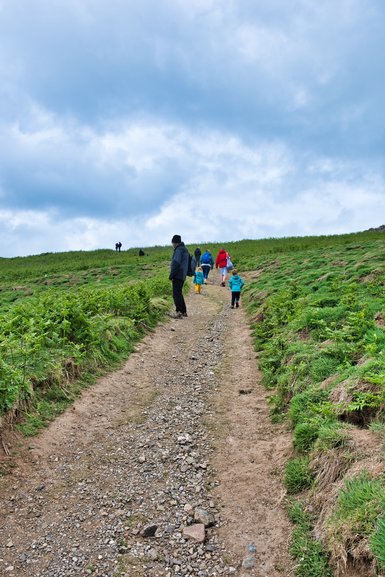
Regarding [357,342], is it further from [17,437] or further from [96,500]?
[17,437]

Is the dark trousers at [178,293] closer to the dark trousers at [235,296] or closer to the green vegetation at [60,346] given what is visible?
the green vegetation at [60,346]

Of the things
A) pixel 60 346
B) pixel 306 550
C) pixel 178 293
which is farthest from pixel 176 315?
pixel 306 550

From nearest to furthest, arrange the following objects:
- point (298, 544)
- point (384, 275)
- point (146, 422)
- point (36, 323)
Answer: point (298, 544) < point (146, 422) < point (36, 323) < point (384, 275)

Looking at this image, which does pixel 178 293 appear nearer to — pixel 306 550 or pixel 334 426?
pixel 334 426

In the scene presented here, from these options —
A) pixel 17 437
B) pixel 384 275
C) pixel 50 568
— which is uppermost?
pixel 384 275

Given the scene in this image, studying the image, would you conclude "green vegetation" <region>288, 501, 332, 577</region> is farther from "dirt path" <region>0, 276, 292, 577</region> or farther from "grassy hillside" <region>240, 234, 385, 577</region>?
"dirt path" <region>0, 276, 292, 577</region>

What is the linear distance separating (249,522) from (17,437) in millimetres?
3774

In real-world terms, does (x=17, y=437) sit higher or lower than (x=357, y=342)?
lower

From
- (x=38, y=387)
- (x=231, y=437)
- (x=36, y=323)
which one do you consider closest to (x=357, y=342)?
(x=231, y=437)

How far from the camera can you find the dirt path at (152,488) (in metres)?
4.08

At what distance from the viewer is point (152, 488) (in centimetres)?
525

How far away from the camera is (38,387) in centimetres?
735

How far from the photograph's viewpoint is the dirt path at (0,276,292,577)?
4.08 meters

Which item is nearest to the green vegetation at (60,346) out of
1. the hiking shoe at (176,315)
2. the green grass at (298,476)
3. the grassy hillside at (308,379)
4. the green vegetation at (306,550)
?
the grassy hillside at (308,379)
